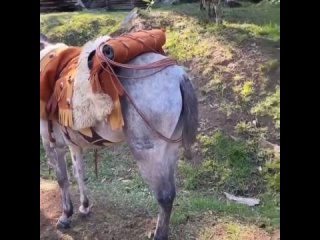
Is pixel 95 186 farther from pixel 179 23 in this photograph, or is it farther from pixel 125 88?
pixel 179 23

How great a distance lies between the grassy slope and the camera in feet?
15.8

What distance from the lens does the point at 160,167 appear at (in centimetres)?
355

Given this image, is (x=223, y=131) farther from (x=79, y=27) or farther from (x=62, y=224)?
(x=79, y=27)

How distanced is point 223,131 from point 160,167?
9.22 feet

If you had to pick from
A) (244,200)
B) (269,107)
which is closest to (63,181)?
(244,200)

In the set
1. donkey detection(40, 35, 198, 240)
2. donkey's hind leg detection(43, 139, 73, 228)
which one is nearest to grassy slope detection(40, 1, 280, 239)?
donkey's hind leg detection(43, 139, 73, 228)

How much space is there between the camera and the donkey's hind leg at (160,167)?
11.6 feet

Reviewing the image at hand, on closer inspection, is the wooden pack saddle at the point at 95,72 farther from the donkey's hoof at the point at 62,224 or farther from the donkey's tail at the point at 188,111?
the donkey's hoof at the point at 62,224

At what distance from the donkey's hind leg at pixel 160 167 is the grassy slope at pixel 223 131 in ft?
2.18

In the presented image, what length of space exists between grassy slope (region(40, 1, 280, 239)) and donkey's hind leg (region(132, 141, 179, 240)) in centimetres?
66

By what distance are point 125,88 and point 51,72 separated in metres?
0.94
